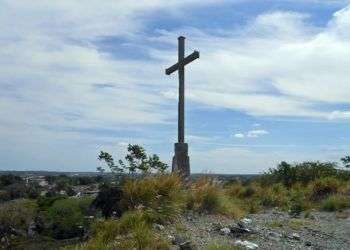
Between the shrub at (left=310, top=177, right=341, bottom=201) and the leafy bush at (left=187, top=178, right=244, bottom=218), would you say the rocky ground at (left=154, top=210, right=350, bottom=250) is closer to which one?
the leafy bush at (left=187, top=178, right=244, bottom=218)

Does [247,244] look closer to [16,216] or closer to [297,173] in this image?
[16,216]

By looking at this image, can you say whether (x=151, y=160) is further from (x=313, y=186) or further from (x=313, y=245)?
(x=313, y=186)

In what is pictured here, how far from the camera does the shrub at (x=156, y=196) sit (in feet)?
41.3

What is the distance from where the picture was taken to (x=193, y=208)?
1402 centimetres

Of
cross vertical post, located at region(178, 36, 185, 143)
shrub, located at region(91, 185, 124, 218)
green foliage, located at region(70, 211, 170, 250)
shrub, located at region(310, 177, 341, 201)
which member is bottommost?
green foliage, located at region(70, 211, 170, 250)

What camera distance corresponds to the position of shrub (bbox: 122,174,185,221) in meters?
12.6

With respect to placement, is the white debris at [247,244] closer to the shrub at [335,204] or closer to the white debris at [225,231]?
the white debris at [225,231]

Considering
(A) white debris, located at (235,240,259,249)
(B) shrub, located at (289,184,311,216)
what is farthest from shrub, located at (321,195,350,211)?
(A) white debris, located at (235,240,259,249)

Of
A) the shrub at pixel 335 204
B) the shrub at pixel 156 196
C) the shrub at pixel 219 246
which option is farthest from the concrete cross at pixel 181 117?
the shrub at pixel 335 204

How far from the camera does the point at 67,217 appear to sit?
1327 cm

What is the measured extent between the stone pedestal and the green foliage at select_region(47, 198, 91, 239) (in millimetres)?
2769

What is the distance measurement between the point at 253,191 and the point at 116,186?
10217mm

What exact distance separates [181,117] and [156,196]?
4211 mm

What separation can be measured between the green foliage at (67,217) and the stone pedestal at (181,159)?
9.09ft
